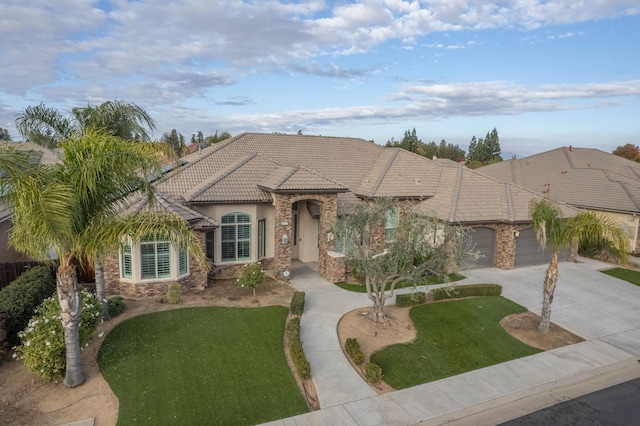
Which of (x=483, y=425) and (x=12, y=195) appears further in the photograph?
(x=483, y=425)

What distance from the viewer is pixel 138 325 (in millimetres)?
12664

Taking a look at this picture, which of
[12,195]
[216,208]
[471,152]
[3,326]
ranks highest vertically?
[471,152]

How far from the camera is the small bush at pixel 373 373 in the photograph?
10.1m

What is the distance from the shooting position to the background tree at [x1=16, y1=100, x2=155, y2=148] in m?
12.7

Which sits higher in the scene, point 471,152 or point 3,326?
point 471,152

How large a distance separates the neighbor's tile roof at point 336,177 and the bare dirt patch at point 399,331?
6.04 metres

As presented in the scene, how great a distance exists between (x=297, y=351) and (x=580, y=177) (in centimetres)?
2748

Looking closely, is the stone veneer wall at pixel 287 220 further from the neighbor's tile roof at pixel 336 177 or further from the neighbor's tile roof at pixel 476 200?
the neighbor's tile roof at pixel 476 200

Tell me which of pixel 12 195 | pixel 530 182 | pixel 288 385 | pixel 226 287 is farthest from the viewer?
pixel 530 182

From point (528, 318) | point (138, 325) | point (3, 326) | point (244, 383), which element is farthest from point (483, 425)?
point (3, 326)

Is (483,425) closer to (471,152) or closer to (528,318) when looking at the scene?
(528,318)

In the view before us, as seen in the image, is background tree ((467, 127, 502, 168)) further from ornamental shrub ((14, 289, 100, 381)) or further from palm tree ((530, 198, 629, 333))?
ornamental shrub ((14, 289, 100, 381))

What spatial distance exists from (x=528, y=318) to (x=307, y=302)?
8.11 meters

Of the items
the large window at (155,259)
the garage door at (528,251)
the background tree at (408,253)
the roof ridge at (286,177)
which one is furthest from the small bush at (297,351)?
the garage door at (528,251)
